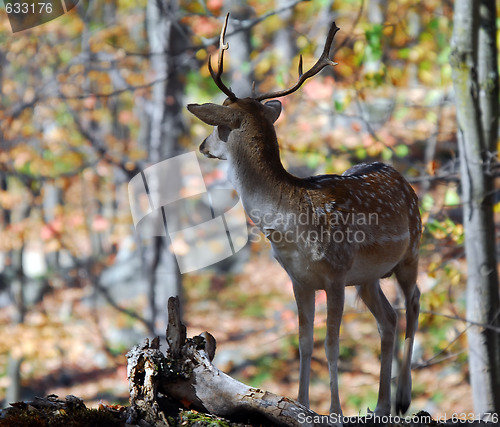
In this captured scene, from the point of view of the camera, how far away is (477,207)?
5.13 meters

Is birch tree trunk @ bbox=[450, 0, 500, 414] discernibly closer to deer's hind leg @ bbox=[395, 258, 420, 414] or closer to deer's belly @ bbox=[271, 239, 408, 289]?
deer's hind leg @ bbox=[395, 258, 420, 414]

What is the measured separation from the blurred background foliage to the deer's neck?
211 centimetres

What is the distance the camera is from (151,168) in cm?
749

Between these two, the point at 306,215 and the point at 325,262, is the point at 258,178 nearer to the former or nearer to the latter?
the point at 306,215

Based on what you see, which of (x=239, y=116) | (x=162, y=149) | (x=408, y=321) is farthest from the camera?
(x=162, y=149)

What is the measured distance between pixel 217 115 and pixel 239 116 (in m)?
0.14

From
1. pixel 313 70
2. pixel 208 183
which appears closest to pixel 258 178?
pixel 313 70

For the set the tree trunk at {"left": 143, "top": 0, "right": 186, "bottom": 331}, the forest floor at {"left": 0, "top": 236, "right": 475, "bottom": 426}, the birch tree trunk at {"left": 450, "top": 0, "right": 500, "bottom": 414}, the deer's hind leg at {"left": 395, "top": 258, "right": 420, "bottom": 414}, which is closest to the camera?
the deer's hind leg at {"left": 395, "top": 258, "right": 420, "bottom": 414}

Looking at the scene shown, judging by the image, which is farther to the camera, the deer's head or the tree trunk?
the tree trunk

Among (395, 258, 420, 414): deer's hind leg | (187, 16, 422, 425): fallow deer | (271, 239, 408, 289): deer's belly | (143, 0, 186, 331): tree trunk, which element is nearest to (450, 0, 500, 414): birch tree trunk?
(395, 258, 420, 414): deer's hind leg

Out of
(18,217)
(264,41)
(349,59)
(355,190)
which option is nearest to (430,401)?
(349,59)

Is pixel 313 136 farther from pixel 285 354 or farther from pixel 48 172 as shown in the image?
pixel 48 172

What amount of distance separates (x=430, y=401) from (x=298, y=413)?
6844mm

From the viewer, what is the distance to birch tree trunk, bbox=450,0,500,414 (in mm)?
5070
